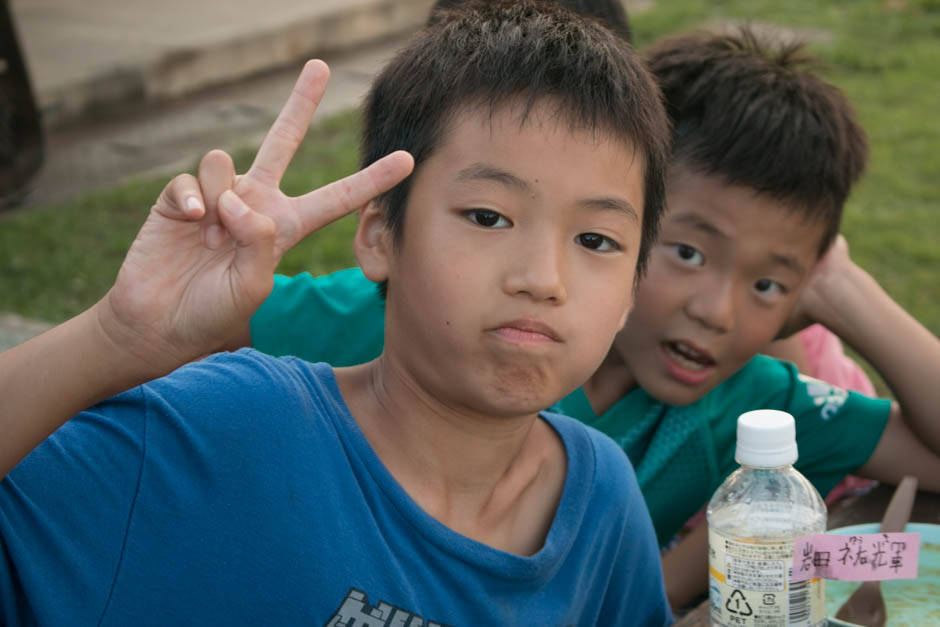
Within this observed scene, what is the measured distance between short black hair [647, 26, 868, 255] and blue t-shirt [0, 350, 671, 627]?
92cm

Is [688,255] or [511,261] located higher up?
[511,261]

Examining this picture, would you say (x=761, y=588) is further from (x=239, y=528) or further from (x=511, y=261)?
(x=239, y=528)

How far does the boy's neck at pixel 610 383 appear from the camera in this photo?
231 centimetres

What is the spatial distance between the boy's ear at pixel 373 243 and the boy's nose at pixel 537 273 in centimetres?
23

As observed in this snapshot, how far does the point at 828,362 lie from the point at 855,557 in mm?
1651

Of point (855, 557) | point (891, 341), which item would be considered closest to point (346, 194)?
point (855, 557)

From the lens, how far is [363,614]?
1413 millimetres

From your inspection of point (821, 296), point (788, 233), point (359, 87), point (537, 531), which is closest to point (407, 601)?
point (537, 531)

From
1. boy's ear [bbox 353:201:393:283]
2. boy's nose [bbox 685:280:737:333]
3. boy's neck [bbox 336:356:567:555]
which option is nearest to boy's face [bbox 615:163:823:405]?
boy's nose [bbox 685:280:737:333]

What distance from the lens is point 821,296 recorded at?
2.39 meters

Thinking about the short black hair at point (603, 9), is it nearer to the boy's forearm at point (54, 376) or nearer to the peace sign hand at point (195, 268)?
the peace sign hand at point (195, 268)

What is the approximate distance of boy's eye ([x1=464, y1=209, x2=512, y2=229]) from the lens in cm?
146

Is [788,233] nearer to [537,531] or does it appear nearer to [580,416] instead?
[580,416]

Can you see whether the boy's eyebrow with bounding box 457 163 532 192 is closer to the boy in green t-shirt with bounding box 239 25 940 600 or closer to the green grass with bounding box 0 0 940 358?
the boy in green t-shirt with bounding box 239 25 940 600
